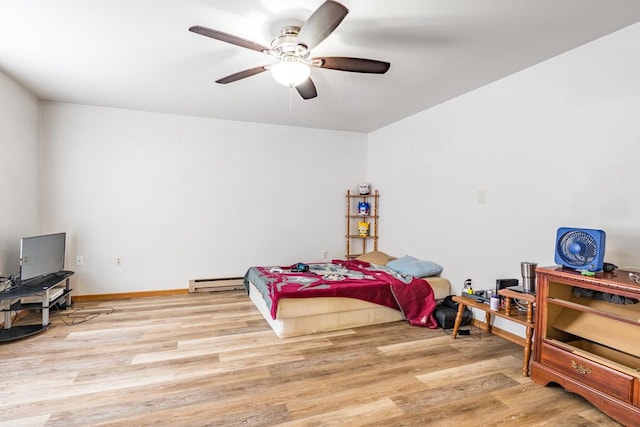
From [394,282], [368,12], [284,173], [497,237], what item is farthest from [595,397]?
[284,173]

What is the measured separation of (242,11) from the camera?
207cm

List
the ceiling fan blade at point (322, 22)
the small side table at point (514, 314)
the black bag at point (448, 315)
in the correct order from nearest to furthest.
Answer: the ceiling fan blade at point (322, 22) → the small side table at point (514, 314) → the black bag at point (448, 315)

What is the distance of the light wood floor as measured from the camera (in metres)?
1.96

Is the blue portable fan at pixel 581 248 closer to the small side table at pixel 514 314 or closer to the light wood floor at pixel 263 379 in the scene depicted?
the small side table at pixel 514 314

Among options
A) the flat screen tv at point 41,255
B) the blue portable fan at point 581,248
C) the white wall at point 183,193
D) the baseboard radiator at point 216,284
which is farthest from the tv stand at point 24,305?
the blue portable fan at point 581,248

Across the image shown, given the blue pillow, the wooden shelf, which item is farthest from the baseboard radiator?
the blue pillow

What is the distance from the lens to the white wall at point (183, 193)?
4.15 m

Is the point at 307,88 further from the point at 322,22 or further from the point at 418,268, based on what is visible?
the point at 418,268

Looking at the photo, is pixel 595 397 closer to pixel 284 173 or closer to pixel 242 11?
pixel 242 11

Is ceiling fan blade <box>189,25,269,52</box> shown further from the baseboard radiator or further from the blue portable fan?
the baseboard radiator

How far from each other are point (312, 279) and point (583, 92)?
9.47ft

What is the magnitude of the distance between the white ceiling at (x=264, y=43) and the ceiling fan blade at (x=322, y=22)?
231 mm

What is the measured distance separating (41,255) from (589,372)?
473cm

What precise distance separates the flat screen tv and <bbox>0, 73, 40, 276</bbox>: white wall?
28 centimetres
